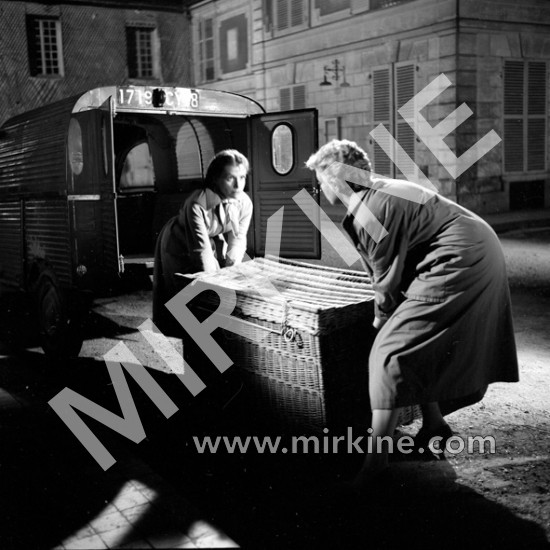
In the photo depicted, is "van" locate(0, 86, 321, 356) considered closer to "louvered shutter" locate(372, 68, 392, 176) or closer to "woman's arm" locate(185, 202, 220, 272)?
"woman's arm" locate(185, 202, 220, 272)

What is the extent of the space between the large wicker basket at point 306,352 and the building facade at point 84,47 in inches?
956

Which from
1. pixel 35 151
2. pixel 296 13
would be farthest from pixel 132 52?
pixel 35 151

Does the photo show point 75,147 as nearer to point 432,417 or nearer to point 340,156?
point 340,156

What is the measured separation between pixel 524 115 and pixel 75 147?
598 inches

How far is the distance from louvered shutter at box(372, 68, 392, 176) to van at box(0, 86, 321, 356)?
10.5 metres

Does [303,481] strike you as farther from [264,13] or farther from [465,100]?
[264,13]

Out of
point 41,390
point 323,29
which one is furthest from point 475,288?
point 323,29

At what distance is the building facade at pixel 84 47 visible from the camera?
26000 mm

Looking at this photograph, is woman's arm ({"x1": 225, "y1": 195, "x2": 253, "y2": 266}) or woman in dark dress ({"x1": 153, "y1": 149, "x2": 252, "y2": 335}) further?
woman's arm ({"x1": 225, "y1": 195, "x2": 253, "y2": 266})

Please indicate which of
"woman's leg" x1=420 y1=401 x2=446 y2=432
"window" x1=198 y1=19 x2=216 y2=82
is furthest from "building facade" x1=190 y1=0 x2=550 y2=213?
"woman's leg" x1=420 y1=401 x2=446 y2=432

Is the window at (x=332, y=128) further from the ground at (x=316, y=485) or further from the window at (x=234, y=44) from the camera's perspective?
the ground at (x=316, y=485)

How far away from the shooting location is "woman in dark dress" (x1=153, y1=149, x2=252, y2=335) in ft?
19.0

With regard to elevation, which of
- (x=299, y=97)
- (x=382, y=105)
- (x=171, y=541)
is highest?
(x=299, y=97)

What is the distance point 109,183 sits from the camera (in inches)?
276
